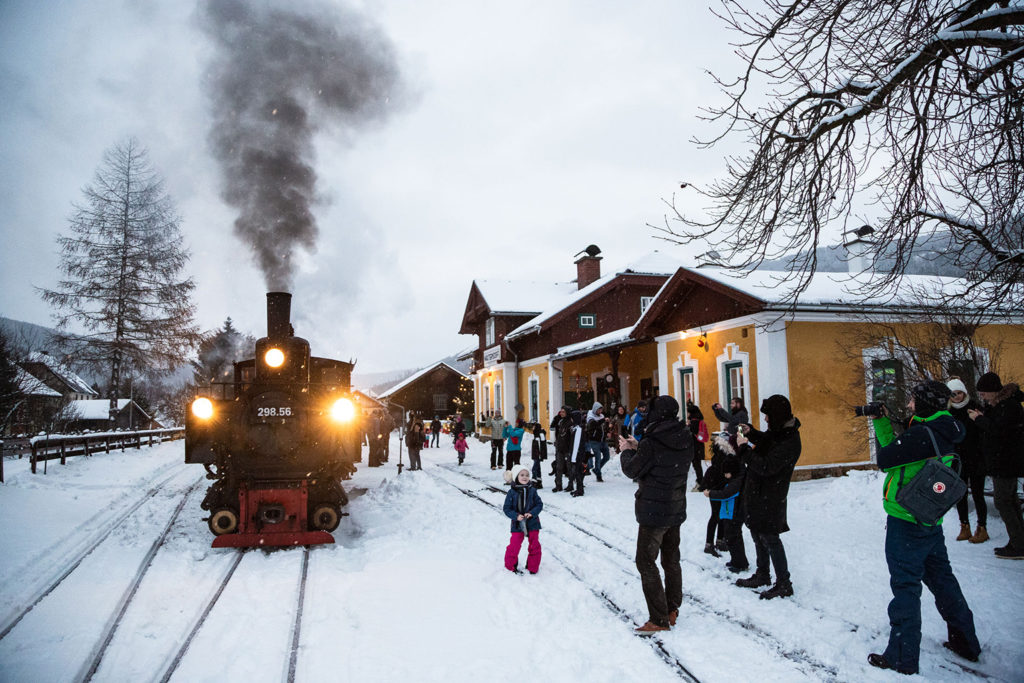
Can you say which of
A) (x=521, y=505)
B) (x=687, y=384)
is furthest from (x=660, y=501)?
(x=687, y=384)

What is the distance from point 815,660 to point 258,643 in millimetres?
4039

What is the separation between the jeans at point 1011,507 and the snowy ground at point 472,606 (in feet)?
1.35

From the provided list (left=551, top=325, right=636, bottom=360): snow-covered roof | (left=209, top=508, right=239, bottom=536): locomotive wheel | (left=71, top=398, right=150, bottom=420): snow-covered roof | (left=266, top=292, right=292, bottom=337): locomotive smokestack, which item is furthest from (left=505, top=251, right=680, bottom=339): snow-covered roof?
(left=71, top=398, right=150, bottom=420): snow-covered roof

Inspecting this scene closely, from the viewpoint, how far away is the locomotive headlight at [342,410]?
27.4ft

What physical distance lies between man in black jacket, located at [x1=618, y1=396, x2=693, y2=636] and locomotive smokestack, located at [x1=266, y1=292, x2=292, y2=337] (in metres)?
6.45

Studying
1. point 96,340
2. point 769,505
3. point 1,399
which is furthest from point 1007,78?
point 96,340

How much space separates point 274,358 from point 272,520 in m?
2.31

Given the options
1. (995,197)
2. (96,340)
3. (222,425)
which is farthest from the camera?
(96,340)

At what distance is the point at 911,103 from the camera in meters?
4.86

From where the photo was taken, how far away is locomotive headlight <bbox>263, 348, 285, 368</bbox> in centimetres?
835

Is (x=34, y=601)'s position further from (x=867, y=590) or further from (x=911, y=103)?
(x=911, y=103)

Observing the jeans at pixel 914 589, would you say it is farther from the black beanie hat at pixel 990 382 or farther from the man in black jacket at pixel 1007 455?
the black beanie hat at pixel 990 382

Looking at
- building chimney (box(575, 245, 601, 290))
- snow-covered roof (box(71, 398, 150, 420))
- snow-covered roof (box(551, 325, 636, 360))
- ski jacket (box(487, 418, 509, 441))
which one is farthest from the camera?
snow-covered roof (box(71, 398, 150, 420))

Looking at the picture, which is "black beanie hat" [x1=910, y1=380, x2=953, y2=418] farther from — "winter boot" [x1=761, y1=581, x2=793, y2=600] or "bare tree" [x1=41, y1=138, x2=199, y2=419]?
"bare tree" [x1=41, y1=138, x2=199, y2=419]
